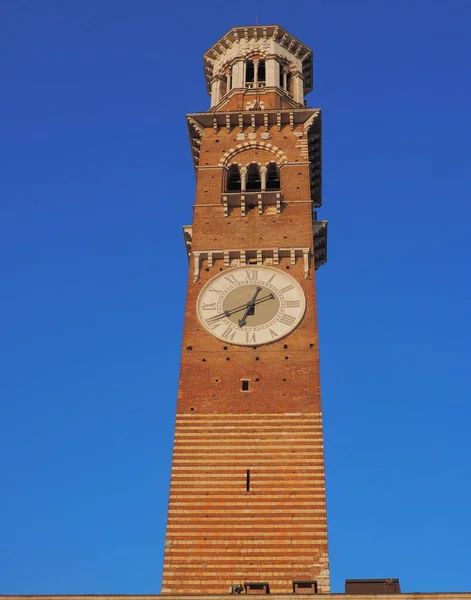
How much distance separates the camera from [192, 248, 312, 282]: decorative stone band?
1406 inches

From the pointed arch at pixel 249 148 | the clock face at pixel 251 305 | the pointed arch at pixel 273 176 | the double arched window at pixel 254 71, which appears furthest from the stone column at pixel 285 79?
the clock face at pixel 251 305

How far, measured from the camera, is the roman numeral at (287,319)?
110 ft

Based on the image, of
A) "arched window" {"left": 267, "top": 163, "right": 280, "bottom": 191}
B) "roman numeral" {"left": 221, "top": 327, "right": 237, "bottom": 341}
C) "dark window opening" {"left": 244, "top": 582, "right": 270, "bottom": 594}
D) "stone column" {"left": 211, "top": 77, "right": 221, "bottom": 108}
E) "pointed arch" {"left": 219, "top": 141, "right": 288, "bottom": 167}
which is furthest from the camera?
"stone column" {"left": 211, "top": 77, "right": 221, "bottom": 108}

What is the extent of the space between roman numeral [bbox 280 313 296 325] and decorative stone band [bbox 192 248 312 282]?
2.66 m

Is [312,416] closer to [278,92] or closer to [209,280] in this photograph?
[209,280]

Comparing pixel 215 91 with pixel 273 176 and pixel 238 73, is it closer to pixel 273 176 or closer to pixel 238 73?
pixel 238 73

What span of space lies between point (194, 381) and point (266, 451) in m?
3.81

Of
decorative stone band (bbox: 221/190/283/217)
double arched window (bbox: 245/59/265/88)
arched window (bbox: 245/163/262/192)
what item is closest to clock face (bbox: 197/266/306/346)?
decorative stone band (bbox: 221/190/283/217)

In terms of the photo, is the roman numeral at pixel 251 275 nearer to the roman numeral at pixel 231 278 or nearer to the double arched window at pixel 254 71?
the roman numeral at pixel 231 278

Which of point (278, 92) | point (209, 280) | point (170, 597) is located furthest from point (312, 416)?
point (278, 92)

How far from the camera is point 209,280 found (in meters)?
35.3

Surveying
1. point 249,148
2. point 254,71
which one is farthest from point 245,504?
point 254,71

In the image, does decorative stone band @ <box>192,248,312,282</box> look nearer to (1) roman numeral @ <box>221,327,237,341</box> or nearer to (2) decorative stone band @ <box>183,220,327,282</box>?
(2) decorative stone band @ <box>183,220,327,282</box>

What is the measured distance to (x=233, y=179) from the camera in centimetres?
3978
